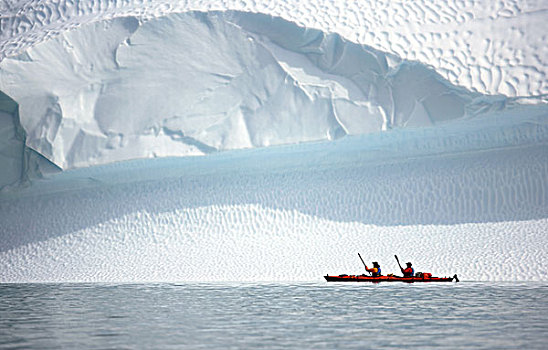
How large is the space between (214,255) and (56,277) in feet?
4.34

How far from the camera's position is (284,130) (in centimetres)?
536

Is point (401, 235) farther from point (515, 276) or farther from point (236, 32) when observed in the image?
point (236, 32)

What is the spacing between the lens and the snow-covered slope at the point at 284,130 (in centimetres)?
509

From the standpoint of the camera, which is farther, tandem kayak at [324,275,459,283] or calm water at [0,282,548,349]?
tandem kayak at [324,275,459,283]

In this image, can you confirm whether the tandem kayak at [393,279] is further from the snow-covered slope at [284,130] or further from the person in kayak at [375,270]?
the snow-covered slope at [284,130]

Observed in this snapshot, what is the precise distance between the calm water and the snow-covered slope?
77 cm

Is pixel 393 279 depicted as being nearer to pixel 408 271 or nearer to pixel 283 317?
pixel 408 271

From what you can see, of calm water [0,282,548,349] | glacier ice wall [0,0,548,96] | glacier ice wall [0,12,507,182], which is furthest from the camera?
glacier ice wall [0,12,507,182]

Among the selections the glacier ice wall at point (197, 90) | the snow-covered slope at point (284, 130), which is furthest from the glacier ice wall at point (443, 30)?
the glacier ice wall at point (197, 90)

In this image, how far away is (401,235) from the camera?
5.39 m

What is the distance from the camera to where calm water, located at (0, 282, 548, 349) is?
253 centimetres

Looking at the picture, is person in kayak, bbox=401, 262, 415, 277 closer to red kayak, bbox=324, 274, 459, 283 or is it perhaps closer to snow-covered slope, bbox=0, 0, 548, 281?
red kayak, bbox=324, 274, 459, 283

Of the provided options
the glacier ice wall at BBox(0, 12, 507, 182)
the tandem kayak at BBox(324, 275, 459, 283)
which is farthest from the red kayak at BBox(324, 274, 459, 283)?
the glacier ice wall at BBox(0, 12, 507, 182)

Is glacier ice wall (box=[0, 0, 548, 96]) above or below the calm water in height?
above
